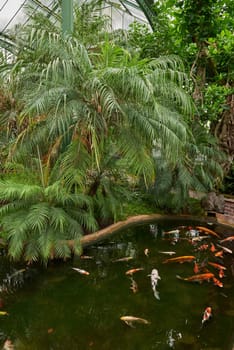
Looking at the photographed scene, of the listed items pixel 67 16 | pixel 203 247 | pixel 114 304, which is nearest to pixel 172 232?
pixel 203 247

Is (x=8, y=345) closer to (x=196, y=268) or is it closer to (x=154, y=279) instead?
(x=154, y=279)

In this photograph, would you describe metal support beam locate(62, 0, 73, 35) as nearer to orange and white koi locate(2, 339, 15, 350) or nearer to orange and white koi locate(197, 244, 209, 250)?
orange and white koi locate(197, 244, 209, 250)

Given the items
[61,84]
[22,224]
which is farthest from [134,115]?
[22,224]

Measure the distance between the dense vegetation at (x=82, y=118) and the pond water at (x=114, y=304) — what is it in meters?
0.40

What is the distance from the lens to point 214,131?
7152mm

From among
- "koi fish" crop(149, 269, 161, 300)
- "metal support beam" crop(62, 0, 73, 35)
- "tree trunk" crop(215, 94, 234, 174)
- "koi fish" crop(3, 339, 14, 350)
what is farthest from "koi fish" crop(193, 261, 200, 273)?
"metal support beam" crop(62, 0, 73, 35)

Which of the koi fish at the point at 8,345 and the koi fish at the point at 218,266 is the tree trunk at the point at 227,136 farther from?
the koi fish at the point at 8,345

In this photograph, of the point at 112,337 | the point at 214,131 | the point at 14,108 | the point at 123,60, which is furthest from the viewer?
the point at 214,131

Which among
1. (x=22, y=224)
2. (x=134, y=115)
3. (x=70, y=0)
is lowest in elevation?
(x=22, y=224)

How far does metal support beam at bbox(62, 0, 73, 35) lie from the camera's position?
481cm

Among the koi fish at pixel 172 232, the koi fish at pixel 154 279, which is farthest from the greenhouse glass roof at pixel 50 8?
the koi fish at pixel 154 279

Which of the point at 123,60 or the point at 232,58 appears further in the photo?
the point at 232,58

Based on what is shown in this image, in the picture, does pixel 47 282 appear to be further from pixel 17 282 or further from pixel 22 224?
pixel 22 224

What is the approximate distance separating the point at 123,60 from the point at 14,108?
196 cm
